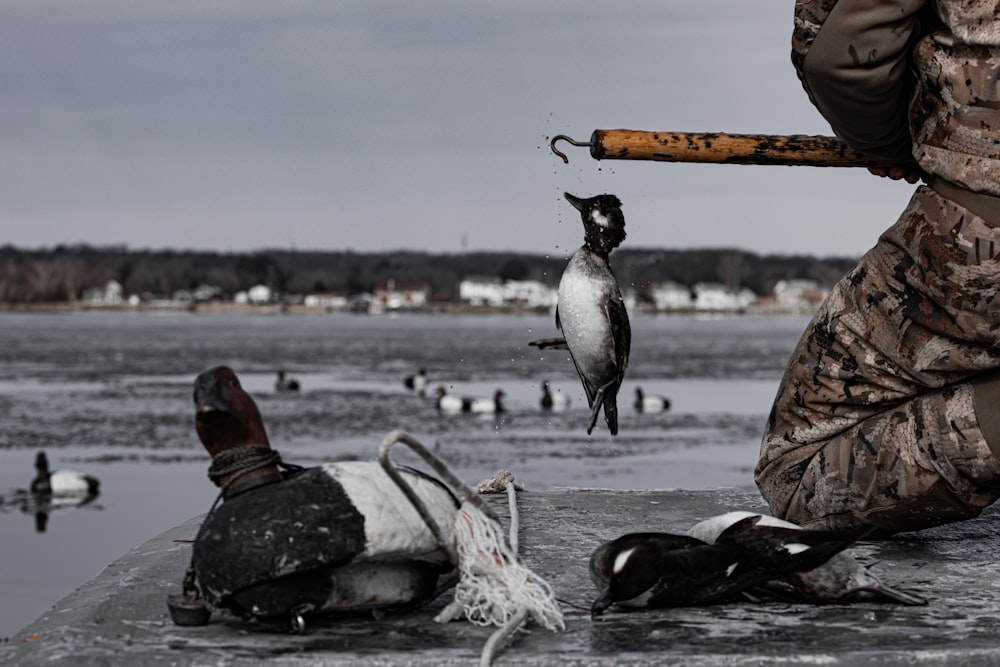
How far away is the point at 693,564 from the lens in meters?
3.74

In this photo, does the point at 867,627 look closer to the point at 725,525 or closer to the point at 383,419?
the point at 725,525

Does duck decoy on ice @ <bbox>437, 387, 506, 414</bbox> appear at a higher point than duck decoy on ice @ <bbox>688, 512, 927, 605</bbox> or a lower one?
lower

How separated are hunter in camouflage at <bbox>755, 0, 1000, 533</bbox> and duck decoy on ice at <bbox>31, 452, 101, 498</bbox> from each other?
16.8 metres

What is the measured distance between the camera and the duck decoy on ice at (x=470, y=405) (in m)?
33.8

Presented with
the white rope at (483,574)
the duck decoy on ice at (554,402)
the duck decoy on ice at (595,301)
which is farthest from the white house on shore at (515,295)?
the white rope at (483,574)

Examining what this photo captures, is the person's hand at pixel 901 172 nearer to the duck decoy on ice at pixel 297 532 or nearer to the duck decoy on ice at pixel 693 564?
the duck decoy on ice at pixel 693 564

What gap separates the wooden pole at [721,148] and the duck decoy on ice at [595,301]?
0.21m

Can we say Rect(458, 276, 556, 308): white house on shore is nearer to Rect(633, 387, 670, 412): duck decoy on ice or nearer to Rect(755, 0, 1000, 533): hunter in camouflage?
Rect(633, 387, 670, 412): duck decoy on ice

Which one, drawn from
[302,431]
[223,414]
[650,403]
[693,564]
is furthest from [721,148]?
[650,403]

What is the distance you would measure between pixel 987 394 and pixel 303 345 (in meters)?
67.7

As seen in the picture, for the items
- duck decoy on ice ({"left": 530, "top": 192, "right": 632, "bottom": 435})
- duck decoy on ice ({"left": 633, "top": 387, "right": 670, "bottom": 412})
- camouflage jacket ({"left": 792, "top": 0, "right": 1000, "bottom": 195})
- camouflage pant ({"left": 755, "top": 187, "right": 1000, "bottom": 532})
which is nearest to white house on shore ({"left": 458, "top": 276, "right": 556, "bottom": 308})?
duck decoy on ice ({"left": 633, "top": 387, "right": 670, "bottom": 412})

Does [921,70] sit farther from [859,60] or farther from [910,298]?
[910,298]

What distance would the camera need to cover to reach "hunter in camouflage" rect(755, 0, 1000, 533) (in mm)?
4137

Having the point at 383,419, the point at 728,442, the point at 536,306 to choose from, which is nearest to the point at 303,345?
the point at 383,419
